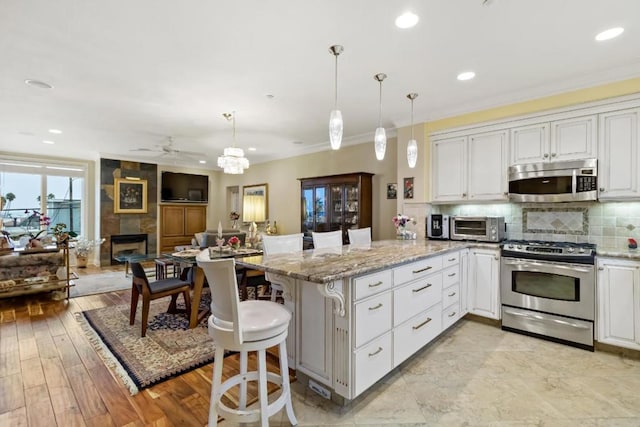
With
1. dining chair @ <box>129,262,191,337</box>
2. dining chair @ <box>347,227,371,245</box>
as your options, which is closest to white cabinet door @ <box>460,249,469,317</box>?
dining chair @ <box>347,227,371,245</box>

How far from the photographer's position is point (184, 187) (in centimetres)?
825

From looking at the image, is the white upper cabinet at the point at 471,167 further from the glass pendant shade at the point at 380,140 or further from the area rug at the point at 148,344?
the area rug at the point at 148,344

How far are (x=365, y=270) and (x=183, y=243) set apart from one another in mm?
7630

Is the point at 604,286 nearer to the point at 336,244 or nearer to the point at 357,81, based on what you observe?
the point at 336,244

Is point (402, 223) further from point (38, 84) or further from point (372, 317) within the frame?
point (38, 84)

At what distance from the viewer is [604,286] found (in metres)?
2.77

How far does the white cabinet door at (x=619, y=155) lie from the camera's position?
2.82 meters

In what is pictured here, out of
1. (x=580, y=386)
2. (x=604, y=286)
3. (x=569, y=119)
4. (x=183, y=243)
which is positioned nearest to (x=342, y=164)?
(x=569, y=119)

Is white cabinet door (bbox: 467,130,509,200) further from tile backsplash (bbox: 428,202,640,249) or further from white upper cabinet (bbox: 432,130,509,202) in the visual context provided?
tile backsplash (bbox: 428,202,640,249)

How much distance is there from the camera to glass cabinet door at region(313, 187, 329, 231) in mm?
5414

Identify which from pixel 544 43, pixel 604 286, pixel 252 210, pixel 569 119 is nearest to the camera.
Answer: pixel 544 43

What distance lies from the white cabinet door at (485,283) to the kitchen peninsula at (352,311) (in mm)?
1148

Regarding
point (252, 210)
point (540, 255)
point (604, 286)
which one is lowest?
point (604, 286)

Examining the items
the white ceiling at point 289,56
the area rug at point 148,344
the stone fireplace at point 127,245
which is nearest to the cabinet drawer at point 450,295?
the white ceiling at point 289,56
